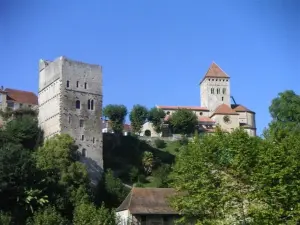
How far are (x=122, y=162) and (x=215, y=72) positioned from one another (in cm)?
4677

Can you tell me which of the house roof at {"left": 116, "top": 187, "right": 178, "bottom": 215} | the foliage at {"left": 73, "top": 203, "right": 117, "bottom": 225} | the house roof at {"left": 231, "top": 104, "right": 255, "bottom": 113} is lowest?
the foliage at {"left": 73, "top": 203, "right": 117, "bottom": 225}

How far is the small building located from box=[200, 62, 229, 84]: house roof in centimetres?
6738

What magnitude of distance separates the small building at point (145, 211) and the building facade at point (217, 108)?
166 ft

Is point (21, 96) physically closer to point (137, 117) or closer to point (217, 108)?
point (137, 117)

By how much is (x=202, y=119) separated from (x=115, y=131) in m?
25.1

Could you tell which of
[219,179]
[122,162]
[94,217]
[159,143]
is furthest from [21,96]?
[219,179]

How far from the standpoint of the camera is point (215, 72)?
11431 centimetres

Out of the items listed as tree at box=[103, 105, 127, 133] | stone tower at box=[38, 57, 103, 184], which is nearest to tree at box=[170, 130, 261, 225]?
stone tower at box=[38, 57, 103, 184]

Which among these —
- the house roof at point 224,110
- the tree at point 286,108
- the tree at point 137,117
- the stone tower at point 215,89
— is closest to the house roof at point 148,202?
the tree at point 286,108

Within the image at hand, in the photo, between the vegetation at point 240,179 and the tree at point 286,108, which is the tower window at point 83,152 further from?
the vegetation at point 240,179

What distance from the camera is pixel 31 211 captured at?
48531 millimetres

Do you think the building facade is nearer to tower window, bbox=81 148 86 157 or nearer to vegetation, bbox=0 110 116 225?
tower window, bbox=81 148 86 157

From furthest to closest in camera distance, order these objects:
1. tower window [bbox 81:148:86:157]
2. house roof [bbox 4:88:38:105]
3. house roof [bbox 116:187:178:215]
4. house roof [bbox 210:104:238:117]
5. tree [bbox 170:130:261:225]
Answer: house roof [bbox 210:104:238:117] < house roof [bbox 4:88:38:105] < tower window [bbox 81:148:86:157] < house roof [bbox 116:187:178:215] < tree [bbox 170:130:261:225]

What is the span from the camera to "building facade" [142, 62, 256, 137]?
10181 cm
